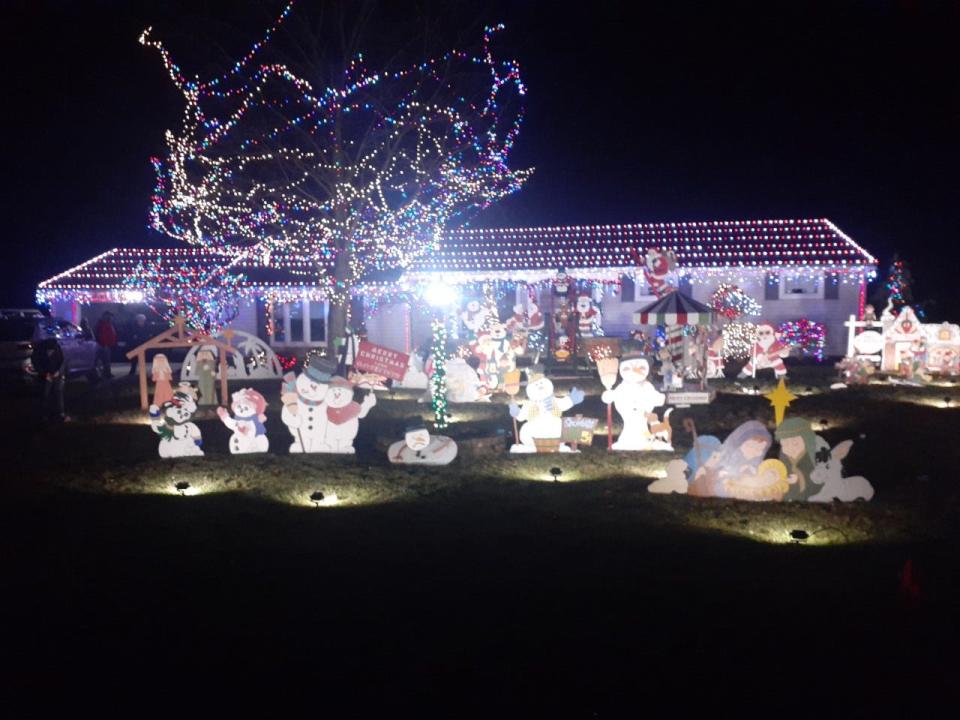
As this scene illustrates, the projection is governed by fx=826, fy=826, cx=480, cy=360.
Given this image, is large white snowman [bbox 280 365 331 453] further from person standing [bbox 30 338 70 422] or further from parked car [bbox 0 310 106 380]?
parked car [bbox 0 310 106 380]

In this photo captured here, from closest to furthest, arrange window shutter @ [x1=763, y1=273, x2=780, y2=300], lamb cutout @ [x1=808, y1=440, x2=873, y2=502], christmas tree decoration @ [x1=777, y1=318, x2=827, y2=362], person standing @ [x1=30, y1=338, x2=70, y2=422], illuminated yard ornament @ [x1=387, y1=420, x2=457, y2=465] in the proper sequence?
lamb cutout @ [x1=808, y1=440, x2=873, y2=502] → illuminated yard ornament @ [x1=387, y1=420, x2=457, y2=465] → person standing @ [x1=30, y1=338, x2=70, y2=422] → christmas tree decoration @ [x1=777, y1=318, x2=827, y2=362] → window shutter @ [x1=763, y1=273, x2=780, y2=300]

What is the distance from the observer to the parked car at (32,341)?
57.7ft

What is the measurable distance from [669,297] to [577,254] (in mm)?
9371

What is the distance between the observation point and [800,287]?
22.6 m

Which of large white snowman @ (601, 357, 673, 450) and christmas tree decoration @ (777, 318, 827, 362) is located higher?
christmas tree decoration @ (777, 318, 827, 362)

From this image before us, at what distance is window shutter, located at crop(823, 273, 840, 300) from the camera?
73.3 ft

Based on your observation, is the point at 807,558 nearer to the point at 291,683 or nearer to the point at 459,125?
the point at 291,683

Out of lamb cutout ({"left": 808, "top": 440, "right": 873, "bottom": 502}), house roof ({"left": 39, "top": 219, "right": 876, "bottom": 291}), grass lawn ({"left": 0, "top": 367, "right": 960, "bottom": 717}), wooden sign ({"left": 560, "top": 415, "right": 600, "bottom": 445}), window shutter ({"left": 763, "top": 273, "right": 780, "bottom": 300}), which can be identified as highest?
house roof ({"left": 39, "top": 219, "right": 876, "bottom": 291})

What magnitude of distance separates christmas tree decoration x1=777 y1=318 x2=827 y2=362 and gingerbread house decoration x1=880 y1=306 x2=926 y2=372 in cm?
512

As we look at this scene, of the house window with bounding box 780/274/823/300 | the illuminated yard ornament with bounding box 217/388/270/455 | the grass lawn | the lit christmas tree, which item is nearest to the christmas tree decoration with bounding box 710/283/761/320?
the house window with bounding box 780/274/823/300

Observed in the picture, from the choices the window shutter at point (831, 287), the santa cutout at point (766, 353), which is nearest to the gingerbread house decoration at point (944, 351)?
the santa cutout at point (766, 353)

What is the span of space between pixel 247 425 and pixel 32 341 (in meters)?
8.99

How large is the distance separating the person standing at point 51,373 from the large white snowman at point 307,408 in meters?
5.12

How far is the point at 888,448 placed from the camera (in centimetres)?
975
